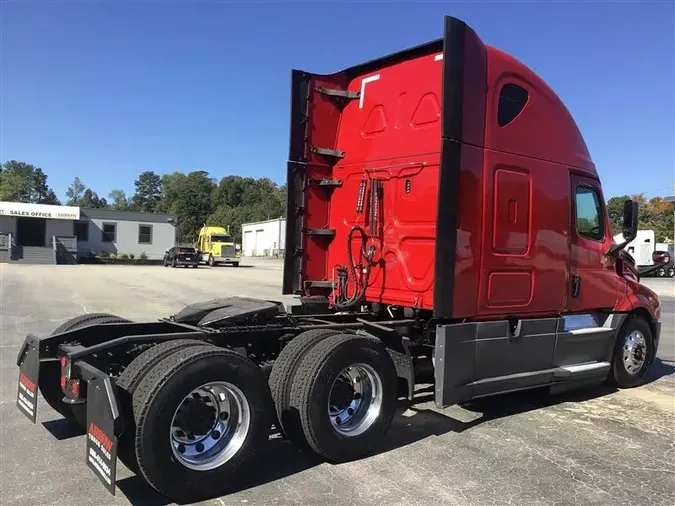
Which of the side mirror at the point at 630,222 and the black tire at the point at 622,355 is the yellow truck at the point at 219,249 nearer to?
the black tire at the point at 622,355

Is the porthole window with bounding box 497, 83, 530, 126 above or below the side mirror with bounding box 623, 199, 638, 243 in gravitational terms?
above

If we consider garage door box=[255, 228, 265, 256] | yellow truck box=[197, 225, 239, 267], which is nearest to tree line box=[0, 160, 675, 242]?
garage door box=[255, 228, 265, 256]

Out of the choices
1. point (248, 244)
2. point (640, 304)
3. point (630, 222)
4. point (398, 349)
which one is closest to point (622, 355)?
point (640, 304)

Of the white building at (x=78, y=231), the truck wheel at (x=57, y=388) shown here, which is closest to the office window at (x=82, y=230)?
the white building at (x=78, y=231)

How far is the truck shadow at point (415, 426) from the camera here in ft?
13.2

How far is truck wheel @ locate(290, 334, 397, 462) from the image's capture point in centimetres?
428

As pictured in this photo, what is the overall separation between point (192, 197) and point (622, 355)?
388 feet

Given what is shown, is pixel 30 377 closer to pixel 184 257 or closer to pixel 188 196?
pixel 184 257

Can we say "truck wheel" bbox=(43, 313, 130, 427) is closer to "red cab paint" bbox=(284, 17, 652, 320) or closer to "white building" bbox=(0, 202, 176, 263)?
"red cab paint" bbox=(284, 17, 652, 320)

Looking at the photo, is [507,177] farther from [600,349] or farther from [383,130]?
[600,349]

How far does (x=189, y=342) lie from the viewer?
4113 millimetres

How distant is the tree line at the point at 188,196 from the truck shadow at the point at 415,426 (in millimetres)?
90899

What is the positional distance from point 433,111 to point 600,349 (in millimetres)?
3625

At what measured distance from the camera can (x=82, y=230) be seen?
4469cm
